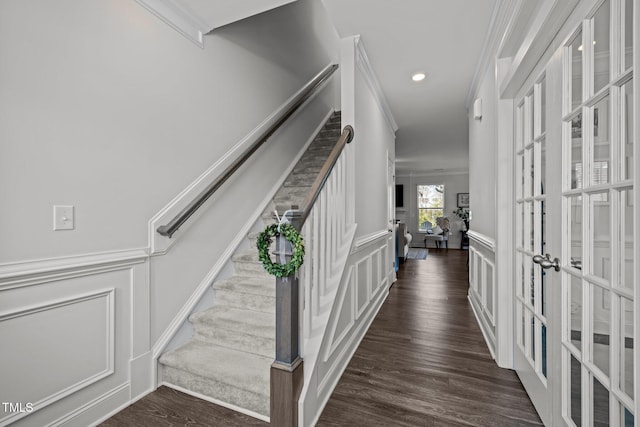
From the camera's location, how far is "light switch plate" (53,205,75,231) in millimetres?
1497

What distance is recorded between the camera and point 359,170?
9.09 feet

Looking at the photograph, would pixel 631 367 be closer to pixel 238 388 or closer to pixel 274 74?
pixel 238 388

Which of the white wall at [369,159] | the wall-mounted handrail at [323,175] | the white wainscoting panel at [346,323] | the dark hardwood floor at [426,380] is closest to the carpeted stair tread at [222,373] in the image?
the white wainscoting panel at [346,323]

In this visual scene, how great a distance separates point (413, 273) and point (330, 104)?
11.2 ft

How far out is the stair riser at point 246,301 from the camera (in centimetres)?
225

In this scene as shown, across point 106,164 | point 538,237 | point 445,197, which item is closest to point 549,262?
point 538,237

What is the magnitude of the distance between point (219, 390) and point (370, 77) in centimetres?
297

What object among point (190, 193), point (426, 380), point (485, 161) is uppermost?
point (485, 161)

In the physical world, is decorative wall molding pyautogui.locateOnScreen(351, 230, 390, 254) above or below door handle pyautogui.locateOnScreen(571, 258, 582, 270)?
below

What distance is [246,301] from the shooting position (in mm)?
2324

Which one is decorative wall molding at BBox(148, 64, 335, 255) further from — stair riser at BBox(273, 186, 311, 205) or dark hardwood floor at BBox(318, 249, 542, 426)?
dark hardwood floor at BBox(318, 249, 542, 426)

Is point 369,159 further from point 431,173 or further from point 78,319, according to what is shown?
point 431,173

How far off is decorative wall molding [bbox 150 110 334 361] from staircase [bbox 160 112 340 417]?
6 centimetres

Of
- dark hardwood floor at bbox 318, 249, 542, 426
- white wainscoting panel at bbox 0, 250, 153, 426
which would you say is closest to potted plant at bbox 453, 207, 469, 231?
dark hardwood floor at bbox 318, 249, 542, 426
